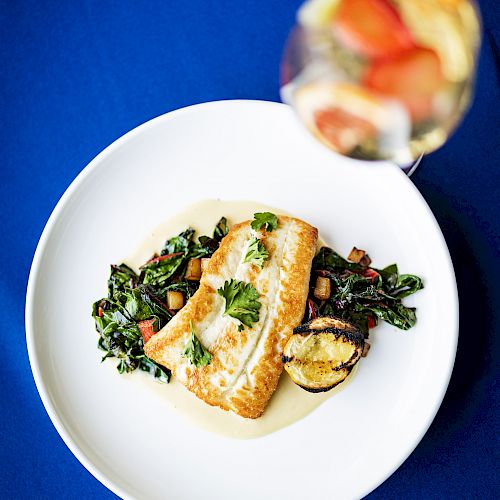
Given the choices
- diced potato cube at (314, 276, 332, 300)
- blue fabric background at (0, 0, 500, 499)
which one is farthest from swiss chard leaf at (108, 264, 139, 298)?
diced potato cube at (314, 276, 332, 300)

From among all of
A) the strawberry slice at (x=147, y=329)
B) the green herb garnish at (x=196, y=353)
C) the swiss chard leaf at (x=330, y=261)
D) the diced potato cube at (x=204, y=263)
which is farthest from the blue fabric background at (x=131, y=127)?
the green herb garnish at (x=196, y=353)

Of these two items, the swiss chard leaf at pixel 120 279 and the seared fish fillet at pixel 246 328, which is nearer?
the seared fish fillet at pixel 246 328

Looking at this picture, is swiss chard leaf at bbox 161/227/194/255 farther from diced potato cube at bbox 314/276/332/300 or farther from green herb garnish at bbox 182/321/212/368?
diced potato cube at bbox 314/276/332/300

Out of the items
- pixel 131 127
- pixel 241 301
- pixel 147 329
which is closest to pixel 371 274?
pixel 241 301

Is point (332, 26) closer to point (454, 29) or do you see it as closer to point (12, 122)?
point (454, 29)

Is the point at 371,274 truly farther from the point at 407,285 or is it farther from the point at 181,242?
the point at 181,242

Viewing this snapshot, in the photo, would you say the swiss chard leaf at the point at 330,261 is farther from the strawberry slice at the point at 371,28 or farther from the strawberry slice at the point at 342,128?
the strawberry slice at the point at 371,28

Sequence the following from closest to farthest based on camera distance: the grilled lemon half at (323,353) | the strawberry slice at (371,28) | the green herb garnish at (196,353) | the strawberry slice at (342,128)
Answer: the strawberry slice at (371,28) → the strawberry slice at (342,128) → the grilled lemon half at (323,353) → the green herb garnish at (196,353)

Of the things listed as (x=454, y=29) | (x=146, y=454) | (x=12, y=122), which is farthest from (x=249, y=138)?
(x=454, y=29)
